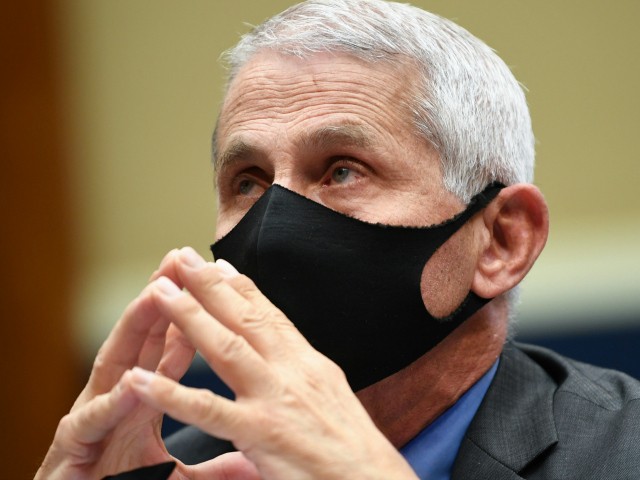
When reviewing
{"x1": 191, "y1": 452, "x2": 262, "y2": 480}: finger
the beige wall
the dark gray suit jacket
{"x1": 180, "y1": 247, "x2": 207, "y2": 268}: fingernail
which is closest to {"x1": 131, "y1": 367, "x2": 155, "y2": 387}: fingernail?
{"x1": 180, "y1": 247, "x2": 207, "y2": 268}: fingernail

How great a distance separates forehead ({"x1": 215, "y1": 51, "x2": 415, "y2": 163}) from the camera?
2.20m

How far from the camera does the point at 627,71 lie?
4.35m

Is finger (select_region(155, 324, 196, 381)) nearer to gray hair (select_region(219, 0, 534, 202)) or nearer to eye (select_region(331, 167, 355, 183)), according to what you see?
eye (select_region(331, 167, 355, 183))

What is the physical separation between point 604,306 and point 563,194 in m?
0.72

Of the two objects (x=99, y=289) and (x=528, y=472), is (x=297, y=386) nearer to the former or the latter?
(x=528, y=472)

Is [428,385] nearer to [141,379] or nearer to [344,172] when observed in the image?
[344,172]

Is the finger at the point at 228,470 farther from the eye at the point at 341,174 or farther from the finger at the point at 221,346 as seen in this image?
the eye at the point at 341,174

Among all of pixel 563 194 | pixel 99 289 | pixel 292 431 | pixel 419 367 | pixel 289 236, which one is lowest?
pixel 99 289

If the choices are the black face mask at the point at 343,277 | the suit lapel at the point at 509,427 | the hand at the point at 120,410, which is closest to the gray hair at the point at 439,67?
the black face mask at the point at 343,277

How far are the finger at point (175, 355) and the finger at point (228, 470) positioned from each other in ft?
0.77

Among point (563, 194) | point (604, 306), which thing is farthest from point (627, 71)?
point (604, 306)

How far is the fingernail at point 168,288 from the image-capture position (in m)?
1.65

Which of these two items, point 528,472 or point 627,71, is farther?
point 627,71

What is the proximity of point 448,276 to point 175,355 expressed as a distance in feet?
2.23
